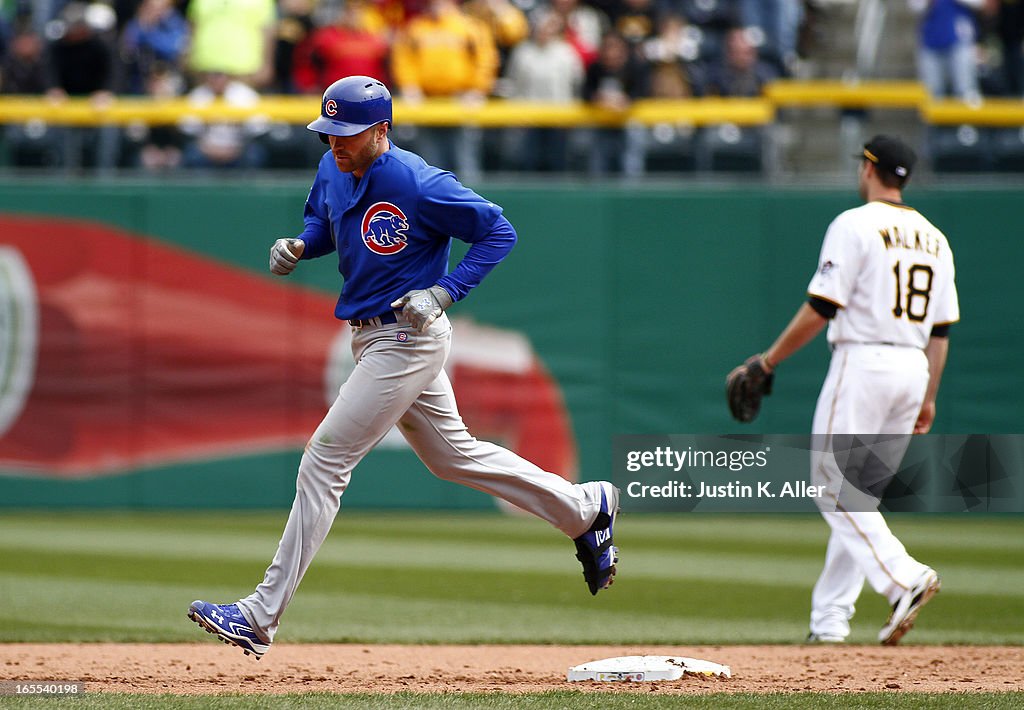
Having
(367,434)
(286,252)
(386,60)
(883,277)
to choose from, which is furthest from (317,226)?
(386,60)

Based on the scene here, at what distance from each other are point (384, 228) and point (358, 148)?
0.99 ft

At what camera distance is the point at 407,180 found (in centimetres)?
533

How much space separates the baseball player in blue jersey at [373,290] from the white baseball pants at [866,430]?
1.90 metres

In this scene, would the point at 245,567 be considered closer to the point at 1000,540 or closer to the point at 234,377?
the point at 234,377

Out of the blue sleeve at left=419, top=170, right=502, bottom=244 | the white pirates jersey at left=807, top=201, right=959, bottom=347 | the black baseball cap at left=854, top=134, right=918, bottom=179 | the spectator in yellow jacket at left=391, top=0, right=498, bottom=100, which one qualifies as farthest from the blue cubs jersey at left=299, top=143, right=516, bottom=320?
the spectator in yellow jacket at left=391, top=0, right=498, bottom=100

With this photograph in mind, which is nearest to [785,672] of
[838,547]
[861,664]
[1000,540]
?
[861,664]

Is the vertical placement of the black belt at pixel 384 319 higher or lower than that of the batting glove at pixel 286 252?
lower

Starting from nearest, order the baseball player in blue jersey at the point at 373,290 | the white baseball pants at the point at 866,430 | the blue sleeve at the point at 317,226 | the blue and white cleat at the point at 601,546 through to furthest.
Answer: the baseball player in blue jersey at the point at 373,290 → the blue sleeve at the point at 317,226 → the blue and white cleat at the point at 601,546 → the white baseball pants at the point at 866,430

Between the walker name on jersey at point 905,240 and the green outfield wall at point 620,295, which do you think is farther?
the green outfield wall at point 620,295

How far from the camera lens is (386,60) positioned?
44.7ft

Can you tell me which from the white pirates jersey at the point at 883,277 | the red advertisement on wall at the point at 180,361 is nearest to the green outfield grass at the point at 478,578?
the red advertisement on wall at the point at 180,361

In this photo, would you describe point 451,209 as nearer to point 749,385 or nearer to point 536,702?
point 536,702

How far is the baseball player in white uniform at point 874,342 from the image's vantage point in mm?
6461

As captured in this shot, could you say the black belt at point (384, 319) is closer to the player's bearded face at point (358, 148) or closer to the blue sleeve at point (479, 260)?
the blue sleeve at point (479, 260)
